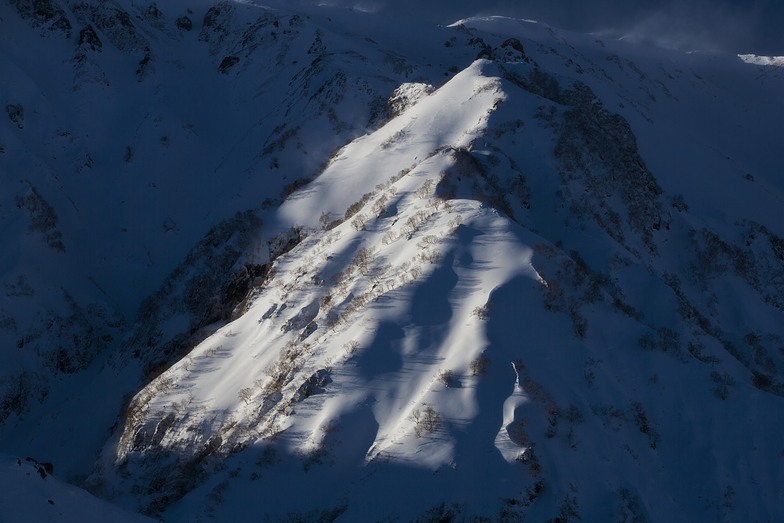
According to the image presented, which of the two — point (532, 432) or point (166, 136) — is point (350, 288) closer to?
point (532, 432)

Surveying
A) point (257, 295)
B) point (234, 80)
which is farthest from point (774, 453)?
point (234, 80)

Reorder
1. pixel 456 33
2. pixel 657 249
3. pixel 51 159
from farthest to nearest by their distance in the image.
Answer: pixel 456 33 < pixel 51 159 < pixel 657 249

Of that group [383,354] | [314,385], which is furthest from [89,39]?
[383,354]

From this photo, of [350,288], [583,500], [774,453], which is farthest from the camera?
[350,288]

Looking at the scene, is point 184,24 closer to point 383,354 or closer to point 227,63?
point 227,63

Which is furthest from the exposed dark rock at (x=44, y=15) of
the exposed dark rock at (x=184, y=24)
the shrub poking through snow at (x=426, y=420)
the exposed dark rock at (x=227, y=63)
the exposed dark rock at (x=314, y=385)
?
the shrub poking through snow at (x=426, y=420)

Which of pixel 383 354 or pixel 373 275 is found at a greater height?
pixel 373 275

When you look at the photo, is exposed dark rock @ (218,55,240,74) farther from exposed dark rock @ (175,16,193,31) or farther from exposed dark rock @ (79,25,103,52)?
exposed dark rock @ (79,25,103,52)

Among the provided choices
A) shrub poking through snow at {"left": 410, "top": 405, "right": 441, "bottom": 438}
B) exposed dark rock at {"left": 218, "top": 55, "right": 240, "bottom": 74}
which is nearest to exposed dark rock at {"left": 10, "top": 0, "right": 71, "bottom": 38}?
exposed dark rock at {"left": 218, "top": 55, "right": 240, "bottom": 74}
